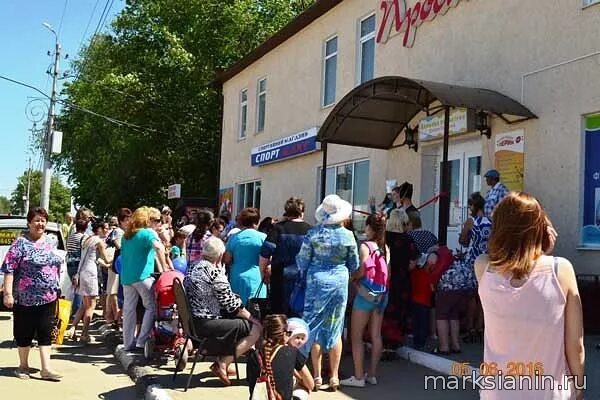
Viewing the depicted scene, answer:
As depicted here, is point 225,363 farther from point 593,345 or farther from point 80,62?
point 80,62

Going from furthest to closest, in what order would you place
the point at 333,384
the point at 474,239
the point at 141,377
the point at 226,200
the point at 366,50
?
the point at 226,200
the point at 366,50
the point at 474,239
the point at 141,377
the point at 333,384

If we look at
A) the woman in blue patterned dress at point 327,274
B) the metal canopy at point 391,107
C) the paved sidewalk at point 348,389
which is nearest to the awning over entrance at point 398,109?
the metal canopy at point 391,107

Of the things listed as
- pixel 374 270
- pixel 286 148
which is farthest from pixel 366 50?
pixel 374 270

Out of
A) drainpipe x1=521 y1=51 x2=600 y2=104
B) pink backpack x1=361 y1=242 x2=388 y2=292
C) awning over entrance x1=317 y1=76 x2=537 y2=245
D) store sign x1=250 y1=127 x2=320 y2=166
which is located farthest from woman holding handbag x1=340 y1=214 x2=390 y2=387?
store sign x1=250 y1=127 x2=320 y2=166

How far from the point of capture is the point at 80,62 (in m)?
39.2

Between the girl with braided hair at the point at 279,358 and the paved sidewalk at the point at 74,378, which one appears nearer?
the girl with braided hair at the point at 279,358

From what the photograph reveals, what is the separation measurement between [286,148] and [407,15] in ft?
18.8

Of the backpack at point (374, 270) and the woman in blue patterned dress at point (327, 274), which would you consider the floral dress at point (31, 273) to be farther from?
the backpack at point (374, 270)

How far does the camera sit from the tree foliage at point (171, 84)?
26812mm

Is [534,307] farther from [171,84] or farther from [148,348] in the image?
[171,84]

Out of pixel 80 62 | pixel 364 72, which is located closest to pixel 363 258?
pixel 364 72

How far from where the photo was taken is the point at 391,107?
39.6ft

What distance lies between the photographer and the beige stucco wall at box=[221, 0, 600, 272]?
28.6ft

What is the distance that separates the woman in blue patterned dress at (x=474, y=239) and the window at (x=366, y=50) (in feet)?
22.9
